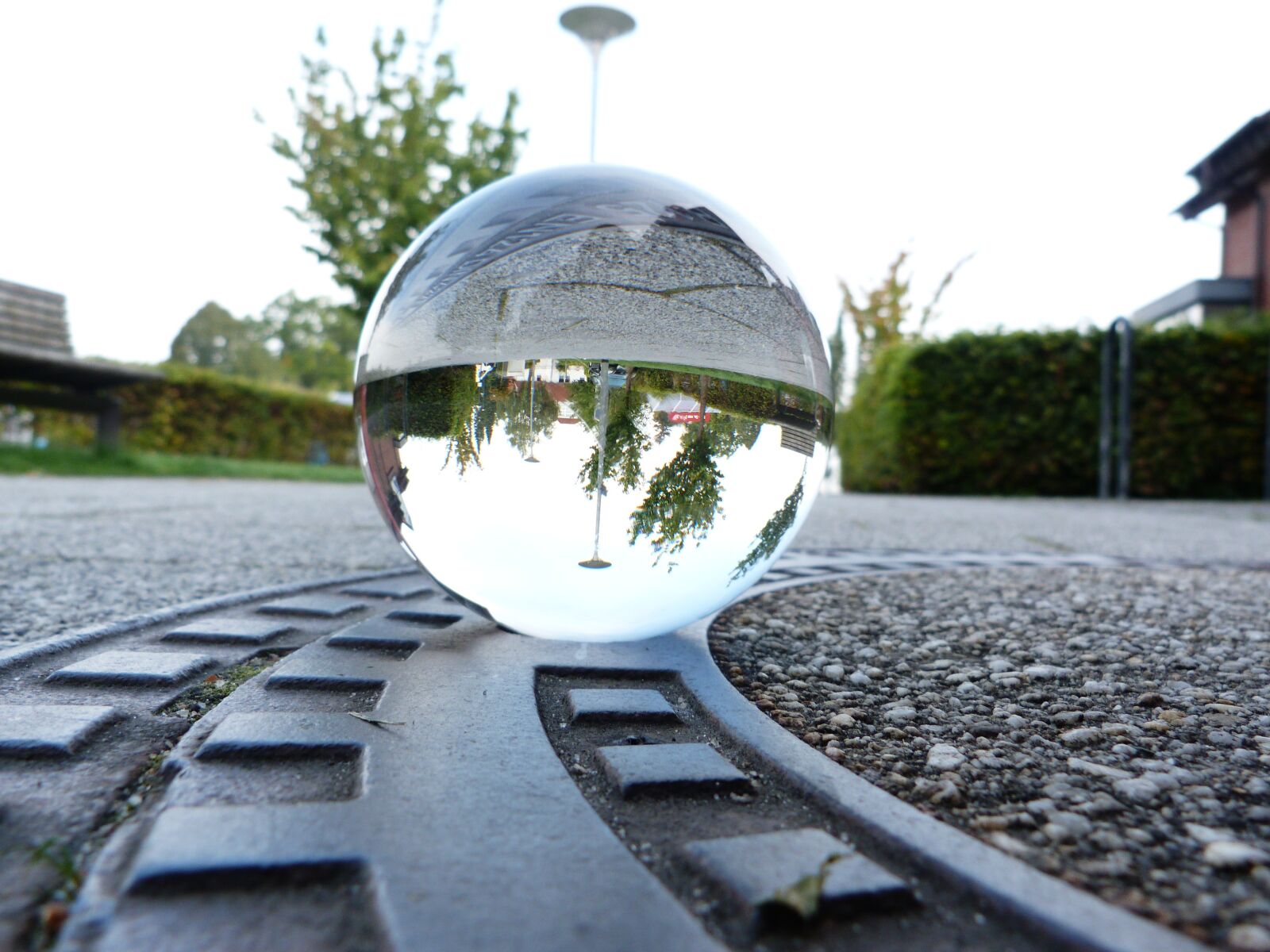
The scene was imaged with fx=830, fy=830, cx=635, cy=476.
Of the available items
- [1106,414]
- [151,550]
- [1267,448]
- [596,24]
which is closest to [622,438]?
[596,24]

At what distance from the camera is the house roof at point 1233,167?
1412 centimetres

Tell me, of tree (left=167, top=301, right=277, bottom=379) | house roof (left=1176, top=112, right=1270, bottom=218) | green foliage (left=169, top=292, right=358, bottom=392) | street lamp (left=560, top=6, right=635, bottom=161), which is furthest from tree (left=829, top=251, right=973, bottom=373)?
tree (left=167, top=301, right=277, bottom=379)

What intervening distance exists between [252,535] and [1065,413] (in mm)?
10642

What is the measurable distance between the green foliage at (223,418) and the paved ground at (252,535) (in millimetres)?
5631

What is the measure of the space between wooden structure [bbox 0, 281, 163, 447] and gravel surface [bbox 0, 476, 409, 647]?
6.73 feet

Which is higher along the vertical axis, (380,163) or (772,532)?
(380,163)

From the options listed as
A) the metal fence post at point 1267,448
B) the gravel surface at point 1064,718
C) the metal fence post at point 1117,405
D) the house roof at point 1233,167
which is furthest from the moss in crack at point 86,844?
the house roof at point 1233,167

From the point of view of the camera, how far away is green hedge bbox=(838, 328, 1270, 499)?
1110 centimetres

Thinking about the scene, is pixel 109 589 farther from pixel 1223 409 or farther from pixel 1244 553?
pixel 1223 409

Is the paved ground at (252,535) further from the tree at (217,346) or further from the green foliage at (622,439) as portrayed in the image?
the tree at (217,346)

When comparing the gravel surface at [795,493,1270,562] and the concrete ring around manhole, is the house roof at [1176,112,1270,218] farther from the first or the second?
the concrete ring around manhole

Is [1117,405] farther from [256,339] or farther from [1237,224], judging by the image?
[256,339]

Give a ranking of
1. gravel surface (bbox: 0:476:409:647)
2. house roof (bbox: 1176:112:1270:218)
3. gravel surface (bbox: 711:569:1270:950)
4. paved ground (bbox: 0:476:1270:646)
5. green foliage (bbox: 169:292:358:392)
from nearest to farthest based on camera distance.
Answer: gravel surface (bbox: 711:569:1270:950) → gravel surface (bbox: 0:476:409:647) → paved ground (bbox: 0:476:1270:646) → house roof (bbox: 1176:112:1270:218) → green foliage (bbox: 169:292:358:392)

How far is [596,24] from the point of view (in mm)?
3027
